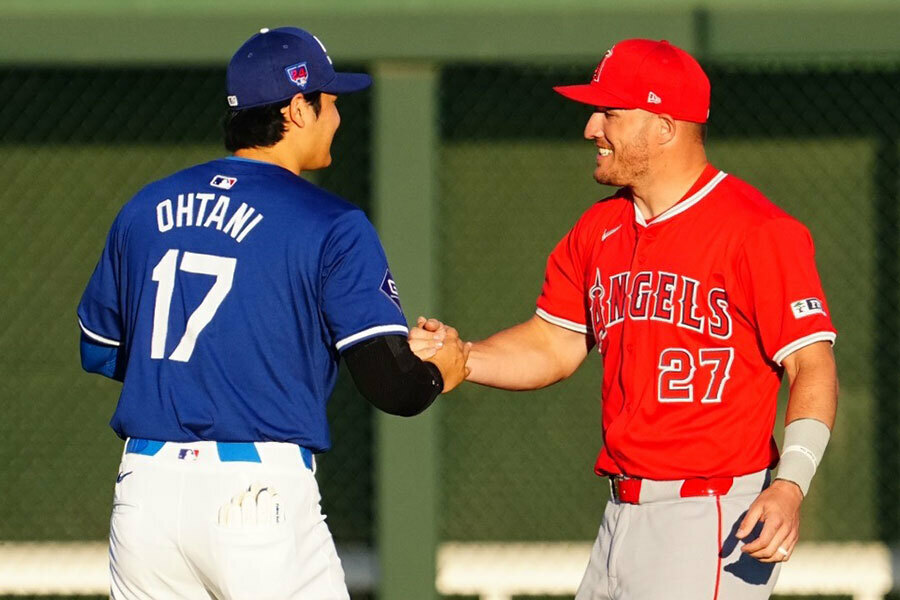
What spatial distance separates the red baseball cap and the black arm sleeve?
895 mm

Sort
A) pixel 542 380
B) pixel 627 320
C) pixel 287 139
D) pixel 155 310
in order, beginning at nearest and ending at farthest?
1. pixel 155 310
2. pixel 287 139
3. pixel 627 320
4. pixel 542 380

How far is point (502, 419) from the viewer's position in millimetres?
6043

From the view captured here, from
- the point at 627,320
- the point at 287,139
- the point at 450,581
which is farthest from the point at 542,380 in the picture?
the point at 450,581

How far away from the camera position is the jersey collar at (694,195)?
3.35m

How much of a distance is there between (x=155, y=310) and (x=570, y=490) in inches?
136

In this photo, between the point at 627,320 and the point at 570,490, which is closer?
the point at 627,320

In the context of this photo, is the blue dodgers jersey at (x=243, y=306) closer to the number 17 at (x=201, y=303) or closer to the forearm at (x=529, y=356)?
the number 17 at (x=201, y=303)

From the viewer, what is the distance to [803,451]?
294 cm

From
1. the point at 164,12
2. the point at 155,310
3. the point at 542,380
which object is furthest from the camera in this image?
the point at 164,12

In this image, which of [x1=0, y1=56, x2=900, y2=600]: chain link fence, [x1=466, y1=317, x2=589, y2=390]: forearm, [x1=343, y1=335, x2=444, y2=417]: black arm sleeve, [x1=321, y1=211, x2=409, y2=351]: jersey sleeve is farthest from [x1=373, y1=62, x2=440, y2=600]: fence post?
[x1=321, y1=211, x2=409, y2=351]: jersey sleeve

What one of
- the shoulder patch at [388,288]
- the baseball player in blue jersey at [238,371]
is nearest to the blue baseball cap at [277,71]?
the baseball player in blue jersey at [238,371]

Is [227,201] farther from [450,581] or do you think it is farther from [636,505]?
[450,581]

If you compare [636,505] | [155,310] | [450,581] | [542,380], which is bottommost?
[450,581]

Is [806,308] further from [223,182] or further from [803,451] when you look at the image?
[223,182]
